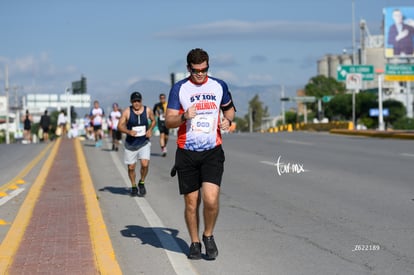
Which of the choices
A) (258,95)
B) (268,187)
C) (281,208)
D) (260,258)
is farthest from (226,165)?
(258,95)

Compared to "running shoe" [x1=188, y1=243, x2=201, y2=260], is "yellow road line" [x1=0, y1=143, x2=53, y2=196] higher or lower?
higher

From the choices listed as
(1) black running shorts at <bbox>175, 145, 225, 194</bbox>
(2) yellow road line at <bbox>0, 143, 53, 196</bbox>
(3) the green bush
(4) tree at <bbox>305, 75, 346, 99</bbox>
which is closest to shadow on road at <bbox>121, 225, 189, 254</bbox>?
(1) black running shorts at <bbox>175, 145, 225, 194</bbox>

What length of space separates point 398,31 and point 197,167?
2116 inches

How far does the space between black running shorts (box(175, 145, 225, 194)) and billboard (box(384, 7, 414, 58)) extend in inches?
2080

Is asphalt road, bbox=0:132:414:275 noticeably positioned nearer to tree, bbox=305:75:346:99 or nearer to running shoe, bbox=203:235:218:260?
running shoe, bbox=203:235:218:260

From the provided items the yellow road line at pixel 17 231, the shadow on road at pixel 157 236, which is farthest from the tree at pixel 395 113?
the shadow on road at pixel 157 236

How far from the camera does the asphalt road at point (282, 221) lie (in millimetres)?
7355

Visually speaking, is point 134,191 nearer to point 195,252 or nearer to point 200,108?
point 195,252

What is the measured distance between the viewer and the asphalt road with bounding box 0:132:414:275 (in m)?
7.36

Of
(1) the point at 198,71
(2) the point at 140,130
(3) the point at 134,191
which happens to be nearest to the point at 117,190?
(3) the point at 134,191

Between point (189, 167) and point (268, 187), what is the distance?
6.79 meters

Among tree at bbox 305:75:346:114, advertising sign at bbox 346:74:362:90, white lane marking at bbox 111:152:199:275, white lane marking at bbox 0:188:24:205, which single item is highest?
tree at bbox 305:75:346:114

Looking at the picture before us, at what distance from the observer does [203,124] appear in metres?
7.38

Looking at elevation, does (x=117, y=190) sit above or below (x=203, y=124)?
below
